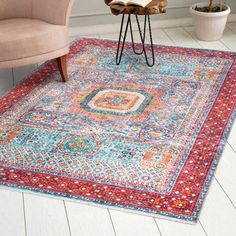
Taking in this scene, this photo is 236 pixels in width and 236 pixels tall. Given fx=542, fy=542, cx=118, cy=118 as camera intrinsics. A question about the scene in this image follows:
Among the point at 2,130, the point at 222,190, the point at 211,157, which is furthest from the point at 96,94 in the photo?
the point at 222,190

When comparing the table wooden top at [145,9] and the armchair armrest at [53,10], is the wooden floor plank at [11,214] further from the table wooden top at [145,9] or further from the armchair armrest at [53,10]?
the table wooden top at [145,9]

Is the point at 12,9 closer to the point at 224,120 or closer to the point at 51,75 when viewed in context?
the point at 51,75

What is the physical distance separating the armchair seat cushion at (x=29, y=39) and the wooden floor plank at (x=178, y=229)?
1.65 m

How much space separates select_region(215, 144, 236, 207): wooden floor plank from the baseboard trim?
2210 millimetres

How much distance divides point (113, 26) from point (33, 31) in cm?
144

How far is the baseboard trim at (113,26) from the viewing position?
484 cm

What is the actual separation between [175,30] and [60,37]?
1563mm

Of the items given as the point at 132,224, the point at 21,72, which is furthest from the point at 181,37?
the point at 132,224

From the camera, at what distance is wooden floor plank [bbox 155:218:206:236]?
2.33 meters

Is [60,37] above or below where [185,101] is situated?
above

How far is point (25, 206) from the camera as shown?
2557 millimetres

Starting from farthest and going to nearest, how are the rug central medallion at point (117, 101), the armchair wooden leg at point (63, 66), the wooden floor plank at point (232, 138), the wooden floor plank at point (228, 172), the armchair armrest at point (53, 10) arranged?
the armchair wooden leg at point (63, 66)
the armchair armrest at point (53, 10)
the rug central medallion at point (117, 101)
the wooden floor plank at point (232, 138)
the wooden floor plank at point (228, 172)

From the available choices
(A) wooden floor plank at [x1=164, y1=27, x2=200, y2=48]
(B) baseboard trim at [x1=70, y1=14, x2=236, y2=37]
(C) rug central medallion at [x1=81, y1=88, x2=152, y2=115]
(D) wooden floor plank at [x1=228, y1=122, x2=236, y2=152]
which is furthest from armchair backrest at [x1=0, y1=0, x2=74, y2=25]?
(D) wooden floor plank at [x1=228, y1=122, x2=236, y2=152]

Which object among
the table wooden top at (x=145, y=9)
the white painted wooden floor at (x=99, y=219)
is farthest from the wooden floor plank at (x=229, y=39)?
the white painted wooden floor at (x=99, y=219)
